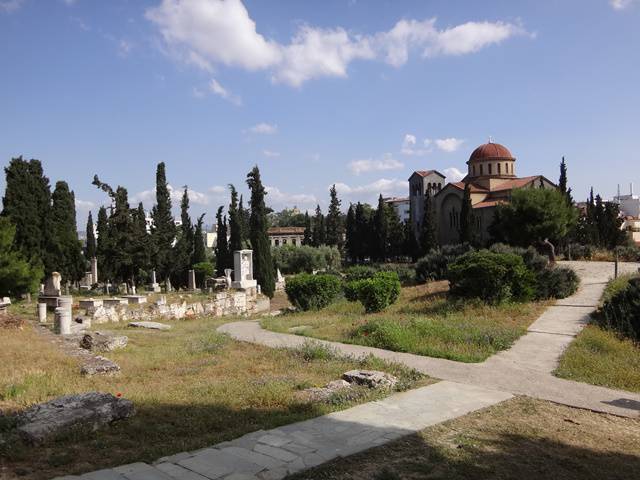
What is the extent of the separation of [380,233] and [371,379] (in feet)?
165

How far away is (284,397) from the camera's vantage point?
661 cm

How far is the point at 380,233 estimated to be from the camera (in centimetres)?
5700

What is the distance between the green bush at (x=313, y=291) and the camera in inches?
722

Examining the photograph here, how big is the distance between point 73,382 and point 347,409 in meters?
4.34

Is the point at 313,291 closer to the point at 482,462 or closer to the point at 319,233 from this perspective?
the point at 482,462

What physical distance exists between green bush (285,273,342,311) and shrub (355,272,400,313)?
2008 millimetres

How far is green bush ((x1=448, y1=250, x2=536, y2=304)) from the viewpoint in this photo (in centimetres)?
→ 1390

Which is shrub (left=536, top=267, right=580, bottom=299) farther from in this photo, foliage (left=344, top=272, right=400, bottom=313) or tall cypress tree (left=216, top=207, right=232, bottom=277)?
tall cypress tree (left=216, top=207, right=232, bottom=277)

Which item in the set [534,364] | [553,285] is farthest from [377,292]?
[534,364]

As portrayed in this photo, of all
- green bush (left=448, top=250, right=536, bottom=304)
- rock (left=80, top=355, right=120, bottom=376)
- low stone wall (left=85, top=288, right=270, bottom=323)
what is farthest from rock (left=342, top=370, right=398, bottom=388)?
low stone wall (left=85, top=288, right=270, bottom=323)

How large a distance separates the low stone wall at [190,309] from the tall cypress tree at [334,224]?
135 feet

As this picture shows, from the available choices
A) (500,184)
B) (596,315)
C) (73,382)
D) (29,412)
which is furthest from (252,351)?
(500,184)

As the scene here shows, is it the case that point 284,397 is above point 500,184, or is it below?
below

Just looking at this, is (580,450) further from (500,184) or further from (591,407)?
(500,184)
